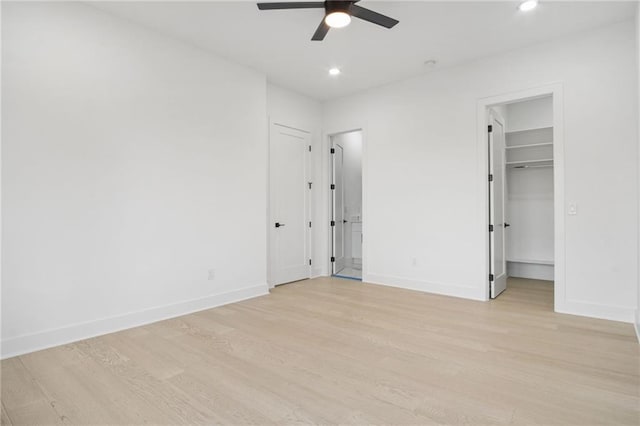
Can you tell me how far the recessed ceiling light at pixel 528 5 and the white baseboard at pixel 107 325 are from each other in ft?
14.3

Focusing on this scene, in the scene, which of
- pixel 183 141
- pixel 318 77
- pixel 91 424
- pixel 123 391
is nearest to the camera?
pixel 91 424

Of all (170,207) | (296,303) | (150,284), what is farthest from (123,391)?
(296,303)

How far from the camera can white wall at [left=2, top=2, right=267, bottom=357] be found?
2.79 metres

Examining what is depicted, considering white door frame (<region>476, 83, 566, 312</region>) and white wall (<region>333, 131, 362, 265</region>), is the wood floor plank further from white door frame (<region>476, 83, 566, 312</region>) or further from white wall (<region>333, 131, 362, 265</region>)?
white wall (<region>333, 131, 362, 265</region>)

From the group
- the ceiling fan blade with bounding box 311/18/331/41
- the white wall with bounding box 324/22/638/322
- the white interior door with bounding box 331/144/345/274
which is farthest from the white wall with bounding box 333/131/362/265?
the ceiling fan blade with bounding box 311/18/331/41

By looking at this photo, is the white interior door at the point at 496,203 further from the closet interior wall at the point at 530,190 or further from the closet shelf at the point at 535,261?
the closet shelf at the point at 535,261

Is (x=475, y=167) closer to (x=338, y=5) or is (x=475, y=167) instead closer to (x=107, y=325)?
(x=338, y=5)

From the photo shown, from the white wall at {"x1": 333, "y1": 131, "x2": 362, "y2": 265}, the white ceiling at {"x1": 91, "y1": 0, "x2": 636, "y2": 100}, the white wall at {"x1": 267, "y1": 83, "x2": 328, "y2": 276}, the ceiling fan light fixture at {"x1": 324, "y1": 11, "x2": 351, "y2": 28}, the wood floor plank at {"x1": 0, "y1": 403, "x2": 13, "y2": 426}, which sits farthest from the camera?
the white wall at {"x1": 333, "y1": 131, "x2": 362, "y2": 265}

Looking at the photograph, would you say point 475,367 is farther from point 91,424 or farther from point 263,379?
point 91,424

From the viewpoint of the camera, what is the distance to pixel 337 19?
297 centimetres

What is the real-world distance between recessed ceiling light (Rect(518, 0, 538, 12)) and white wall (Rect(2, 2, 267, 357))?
3.21m

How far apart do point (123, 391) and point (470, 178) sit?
429 cm

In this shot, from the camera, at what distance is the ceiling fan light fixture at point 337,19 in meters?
2.89

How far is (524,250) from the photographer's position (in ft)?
18.8
